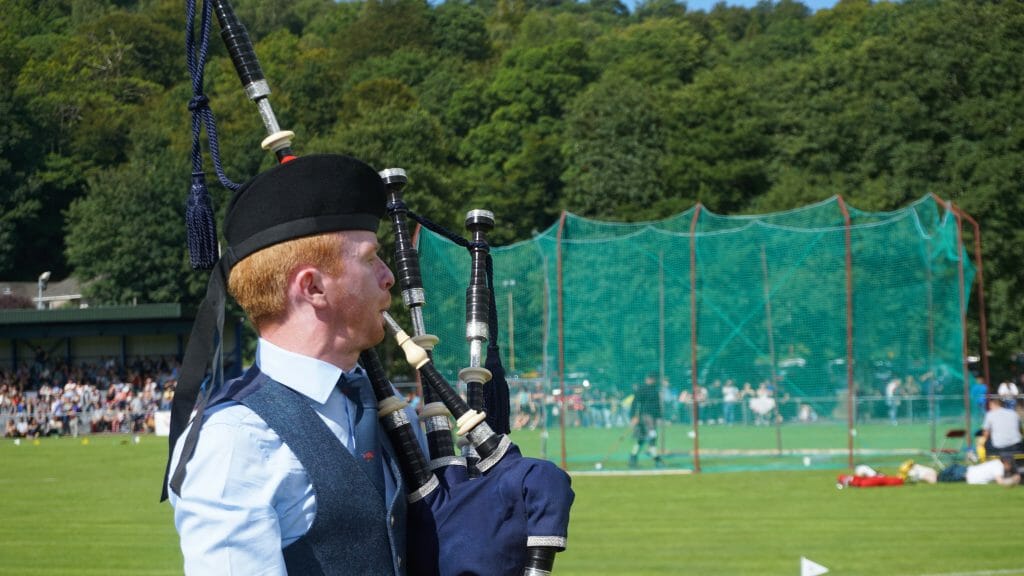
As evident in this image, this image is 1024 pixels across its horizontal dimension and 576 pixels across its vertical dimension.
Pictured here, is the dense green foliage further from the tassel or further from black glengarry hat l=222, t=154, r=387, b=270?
black glengarry hat l=222, t=154, r=387, b=270

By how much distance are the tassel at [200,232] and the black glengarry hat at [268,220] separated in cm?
51

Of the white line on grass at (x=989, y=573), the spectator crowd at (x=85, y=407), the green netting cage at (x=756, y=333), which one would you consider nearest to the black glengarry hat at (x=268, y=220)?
the white line on grass at (x=989, y=573)

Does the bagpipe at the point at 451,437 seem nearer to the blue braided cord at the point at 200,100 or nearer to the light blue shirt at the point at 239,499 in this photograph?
the blue braided cord at the point at 200,100

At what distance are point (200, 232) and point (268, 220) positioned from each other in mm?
716

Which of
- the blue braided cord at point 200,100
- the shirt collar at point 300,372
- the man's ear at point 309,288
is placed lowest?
the shirt collar at point 300,372

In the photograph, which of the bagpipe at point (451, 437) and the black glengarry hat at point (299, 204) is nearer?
the black glengarry hat at point (299, 204)

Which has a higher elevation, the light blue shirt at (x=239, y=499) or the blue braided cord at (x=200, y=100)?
the blue braided cord at (x=200, y=100)

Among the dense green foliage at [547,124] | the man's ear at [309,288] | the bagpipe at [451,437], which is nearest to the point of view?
the man's ear at [309,288]

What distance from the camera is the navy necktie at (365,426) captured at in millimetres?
2922

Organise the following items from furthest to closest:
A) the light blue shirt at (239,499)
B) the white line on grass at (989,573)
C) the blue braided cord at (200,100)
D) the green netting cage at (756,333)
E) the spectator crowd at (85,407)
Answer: the spectator crowd at (85,407) < the green netting cage at (756,333) < the white line on grass at (989,573) < the blue braided cord at (200,100) < the light blue shirt at (239,499)

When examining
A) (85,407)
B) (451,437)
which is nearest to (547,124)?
(85,407)

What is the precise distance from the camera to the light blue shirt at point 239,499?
2.58m

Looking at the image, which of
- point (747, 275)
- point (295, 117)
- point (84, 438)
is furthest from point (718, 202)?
point (747, 275)

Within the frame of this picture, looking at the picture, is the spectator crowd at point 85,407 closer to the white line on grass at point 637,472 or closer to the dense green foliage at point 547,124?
the dense green foliage at point 547,124
